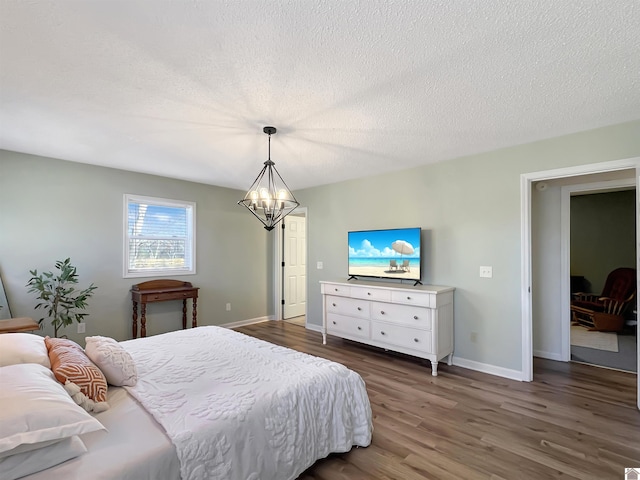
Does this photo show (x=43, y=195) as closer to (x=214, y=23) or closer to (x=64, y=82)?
(x=64, y=82)

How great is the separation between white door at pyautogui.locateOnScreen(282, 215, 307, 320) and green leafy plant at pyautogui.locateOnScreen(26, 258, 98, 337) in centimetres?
307

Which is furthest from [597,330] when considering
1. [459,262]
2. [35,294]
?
[35,294]

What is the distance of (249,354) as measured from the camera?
86.0 inches

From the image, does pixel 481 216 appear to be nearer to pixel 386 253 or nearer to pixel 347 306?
pixel 386 253

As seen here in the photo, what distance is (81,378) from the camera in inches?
58.0

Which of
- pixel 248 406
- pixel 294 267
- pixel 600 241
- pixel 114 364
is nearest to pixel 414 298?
pixel 248 406

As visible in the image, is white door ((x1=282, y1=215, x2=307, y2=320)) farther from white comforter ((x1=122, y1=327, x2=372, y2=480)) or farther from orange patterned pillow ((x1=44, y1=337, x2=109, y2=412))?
orange patterned pillow ((x1=44, y1=337, x2=109, y2=412))

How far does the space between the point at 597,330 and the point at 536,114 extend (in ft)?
14.3

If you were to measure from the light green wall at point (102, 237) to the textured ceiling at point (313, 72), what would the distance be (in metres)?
0.57

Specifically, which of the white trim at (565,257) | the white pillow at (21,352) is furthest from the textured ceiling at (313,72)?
the white pillow at (21,352)

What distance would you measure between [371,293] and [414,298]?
1.89ft

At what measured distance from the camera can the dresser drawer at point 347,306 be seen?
3893 mm

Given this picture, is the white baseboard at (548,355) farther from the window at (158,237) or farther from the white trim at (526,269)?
the window at (158,237)

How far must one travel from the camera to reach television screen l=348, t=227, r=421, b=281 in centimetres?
379
